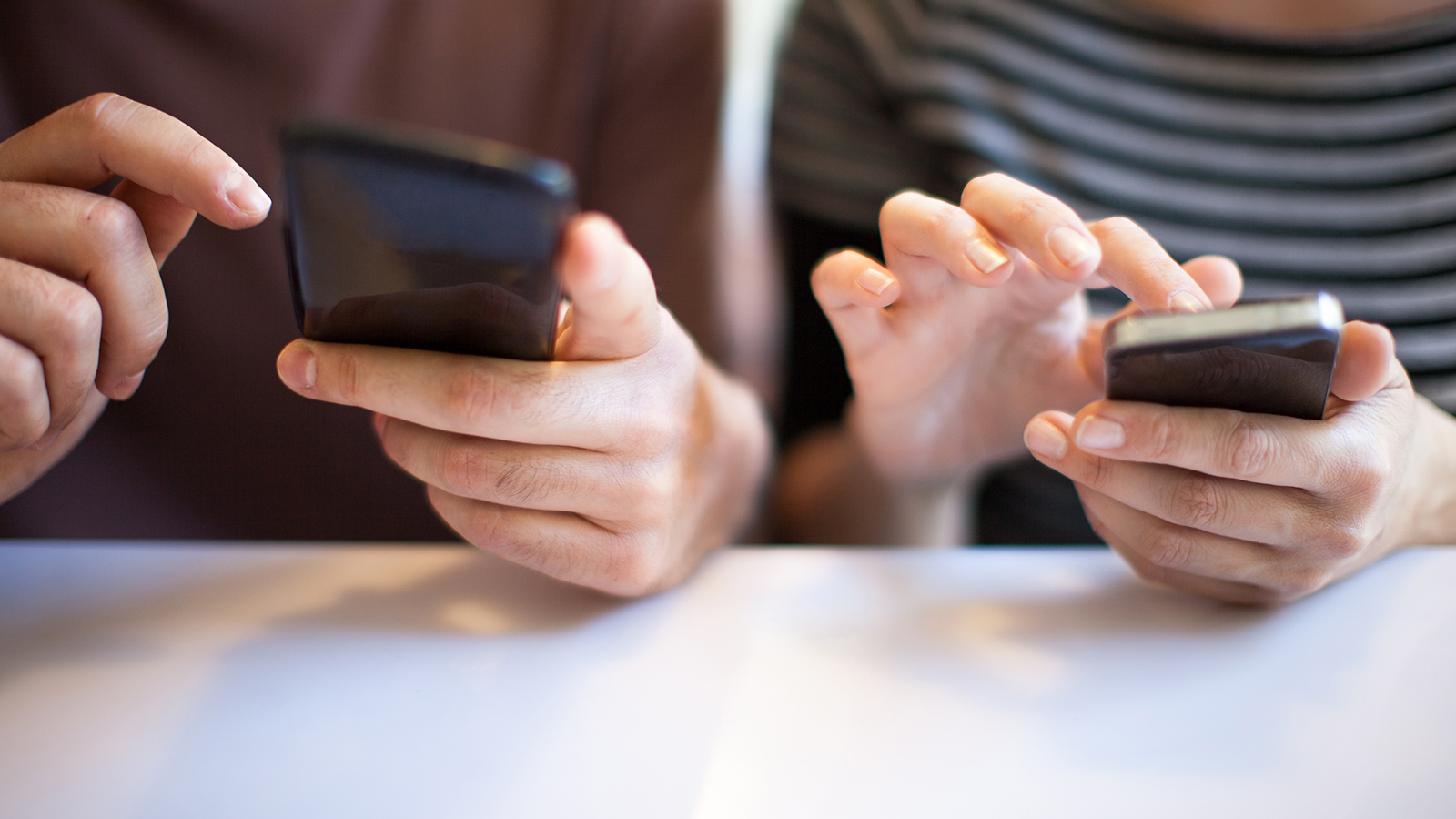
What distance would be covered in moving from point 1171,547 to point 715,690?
0.25 m

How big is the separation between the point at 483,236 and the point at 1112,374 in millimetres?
277

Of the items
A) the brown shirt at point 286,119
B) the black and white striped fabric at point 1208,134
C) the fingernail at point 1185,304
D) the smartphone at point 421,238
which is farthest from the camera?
the black and white striped fabric at point 1208,134

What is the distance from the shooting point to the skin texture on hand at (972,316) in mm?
397

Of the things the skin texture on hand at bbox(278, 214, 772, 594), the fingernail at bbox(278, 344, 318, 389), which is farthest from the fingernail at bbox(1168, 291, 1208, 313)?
the fingernail at bbox(278, 344, 318, 389)

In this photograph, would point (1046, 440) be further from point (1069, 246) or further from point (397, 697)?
point (397, 697)

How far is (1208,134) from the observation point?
2.53 ft

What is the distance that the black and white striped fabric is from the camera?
0.73 meters

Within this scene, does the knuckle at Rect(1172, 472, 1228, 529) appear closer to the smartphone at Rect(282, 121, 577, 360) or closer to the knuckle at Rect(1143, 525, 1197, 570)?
the knuckle at Rect(1143, 525, 1197, 570)

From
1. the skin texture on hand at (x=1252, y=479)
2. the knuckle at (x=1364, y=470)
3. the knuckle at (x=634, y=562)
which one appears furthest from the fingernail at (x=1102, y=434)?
the knuckle at (x=634, y=562)

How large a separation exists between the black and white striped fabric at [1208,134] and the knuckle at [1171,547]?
491mm

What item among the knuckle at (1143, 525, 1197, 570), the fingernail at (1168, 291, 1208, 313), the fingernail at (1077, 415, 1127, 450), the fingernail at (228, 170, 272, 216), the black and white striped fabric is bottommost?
the knuckle at (1143, 525, 1197, 570)

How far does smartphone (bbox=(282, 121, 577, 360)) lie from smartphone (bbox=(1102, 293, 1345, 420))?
24 centimetres

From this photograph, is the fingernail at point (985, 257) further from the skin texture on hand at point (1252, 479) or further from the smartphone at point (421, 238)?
the smartphone at point (421, 238)

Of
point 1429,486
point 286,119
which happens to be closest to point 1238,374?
point 1429,486
